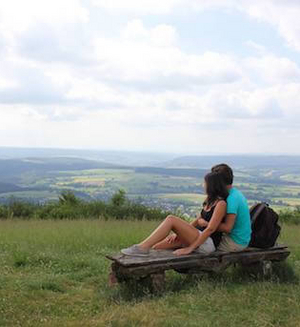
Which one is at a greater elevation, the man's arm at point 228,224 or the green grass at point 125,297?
the man's arm at point 228,224

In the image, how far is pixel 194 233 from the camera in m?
6.16

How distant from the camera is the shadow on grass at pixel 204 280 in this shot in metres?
5.68

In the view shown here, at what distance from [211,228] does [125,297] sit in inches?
55.1

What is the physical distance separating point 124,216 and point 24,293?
12926 millimetres

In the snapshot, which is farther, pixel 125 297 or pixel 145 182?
pixel 145 182

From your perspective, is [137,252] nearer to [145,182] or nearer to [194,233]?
[194,233]

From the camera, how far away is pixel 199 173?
104m

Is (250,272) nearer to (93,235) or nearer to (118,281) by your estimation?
(118,281)

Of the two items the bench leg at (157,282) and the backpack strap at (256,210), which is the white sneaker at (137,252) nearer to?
the bench leg at (157,282)

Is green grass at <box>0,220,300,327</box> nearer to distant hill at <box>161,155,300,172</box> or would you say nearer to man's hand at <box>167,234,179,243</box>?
man's hand at <box>167,234,179,243</box>

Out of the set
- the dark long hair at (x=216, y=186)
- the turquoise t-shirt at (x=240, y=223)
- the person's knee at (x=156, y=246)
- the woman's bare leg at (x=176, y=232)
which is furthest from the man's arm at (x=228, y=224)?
the person's knee at (x=156, y=246)

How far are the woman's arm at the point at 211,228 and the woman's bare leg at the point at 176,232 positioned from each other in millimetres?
88

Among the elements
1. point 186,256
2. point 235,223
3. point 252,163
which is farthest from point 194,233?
point 252,163

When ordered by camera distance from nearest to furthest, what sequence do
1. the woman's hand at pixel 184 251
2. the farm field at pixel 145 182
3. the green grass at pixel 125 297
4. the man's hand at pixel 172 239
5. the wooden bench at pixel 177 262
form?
the green grass at pixel 125 297, the wooden bench at pixel 177 262, the woman's hand at pixel 184 251, the man's hand at pixel 172 239, the farm field at pixel 145 182
